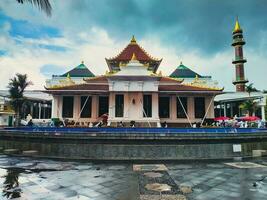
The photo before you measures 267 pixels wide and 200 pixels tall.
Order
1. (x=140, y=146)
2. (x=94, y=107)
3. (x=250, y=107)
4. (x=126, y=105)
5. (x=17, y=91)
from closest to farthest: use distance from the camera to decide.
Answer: (x=140, y=146), (x=126, y=105), (x=94, y=107), (x=17, y=91), (x=250, y=107)

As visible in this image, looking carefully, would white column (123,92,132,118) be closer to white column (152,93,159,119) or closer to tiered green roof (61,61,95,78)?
white column (152,93,159,119)

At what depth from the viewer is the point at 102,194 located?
6941mm

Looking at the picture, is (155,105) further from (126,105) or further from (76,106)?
(76,106)

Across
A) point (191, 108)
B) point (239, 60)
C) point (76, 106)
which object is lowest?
point (191, 108)

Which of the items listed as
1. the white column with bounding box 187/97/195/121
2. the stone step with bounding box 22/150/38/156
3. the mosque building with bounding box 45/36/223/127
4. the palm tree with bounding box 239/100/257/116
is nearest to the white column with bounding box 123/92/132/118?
the mosque building with bounding box 45/36/223/127

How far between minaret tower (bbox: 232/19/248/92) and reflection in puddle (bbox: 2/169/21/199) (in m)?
53.5

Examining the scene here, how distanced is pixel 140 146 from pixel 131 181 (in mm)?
4743

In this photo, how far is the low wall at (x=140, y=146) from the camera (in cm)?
1313

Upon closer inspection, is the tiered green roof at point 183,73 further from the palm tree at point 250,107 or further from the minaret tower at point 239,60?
the minaret tower at point 239,60

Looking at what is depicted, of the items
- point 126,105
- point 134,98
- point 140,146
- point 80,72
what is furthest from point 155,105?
point 80,72

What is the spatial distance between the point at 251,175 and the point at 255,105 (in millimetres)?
33687

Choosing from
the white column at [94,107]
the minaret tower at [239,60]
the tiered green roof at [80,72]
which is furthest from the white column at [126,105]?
the minaret tower at [239,60]

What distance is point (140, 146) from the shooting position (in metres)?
13.2

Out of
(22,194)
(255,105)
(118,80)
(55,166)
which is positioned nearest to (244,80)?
(255,105)
